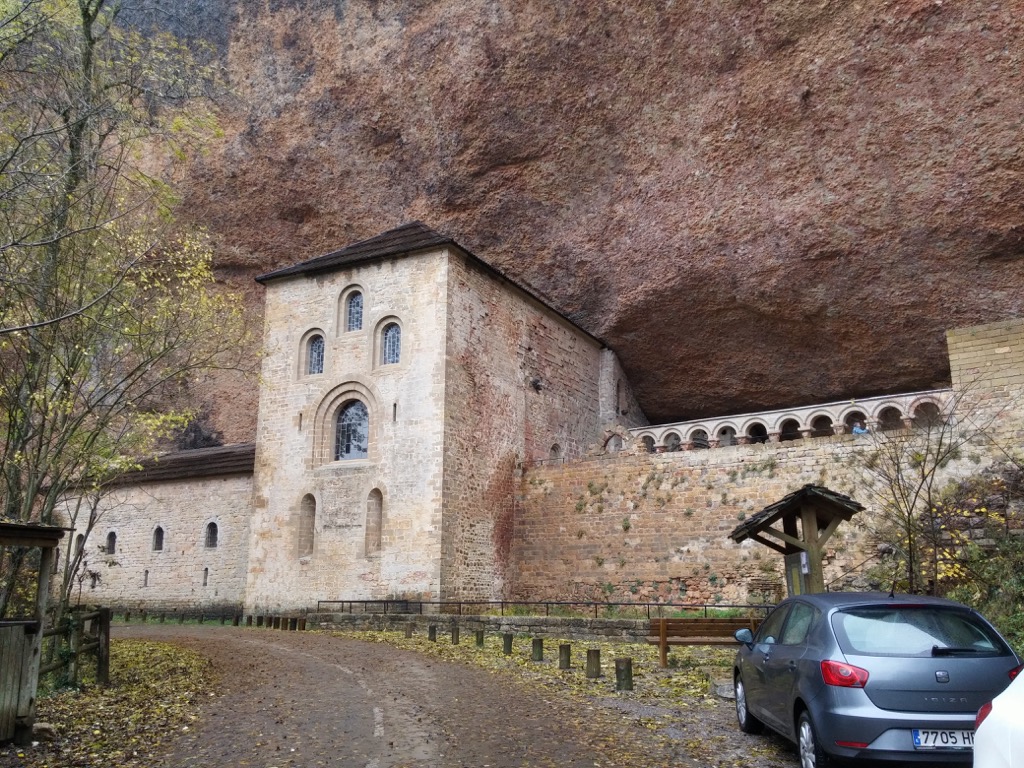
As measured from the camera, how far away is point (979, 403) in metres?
17.5

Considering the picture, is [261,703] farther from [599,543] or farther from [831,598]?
[599,543]

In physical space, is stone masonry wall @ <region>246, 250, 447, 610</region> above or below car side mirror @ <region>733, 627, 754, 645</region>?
above

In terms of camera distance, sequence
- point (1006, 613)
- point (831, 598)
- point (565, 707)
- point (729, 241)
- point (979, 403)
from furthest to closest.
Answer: point (729, 241) → point (979, 403) → point (1006, 613) → point (565, 707) → point (831, 598)

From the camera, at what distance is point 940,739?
5.44 m

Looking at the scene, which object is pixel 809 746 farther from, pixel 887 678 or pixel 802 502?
pixel 802 502

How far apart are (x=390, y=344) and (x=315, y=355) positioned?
251cm

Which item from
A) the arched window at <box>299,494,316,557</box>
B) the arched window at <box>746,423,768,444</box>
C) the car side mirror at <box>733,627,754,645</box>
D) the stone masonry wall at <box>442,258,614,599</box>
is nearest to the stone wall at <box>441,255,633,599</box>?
the stone masonry wall at <box>442,258,614,599</box>

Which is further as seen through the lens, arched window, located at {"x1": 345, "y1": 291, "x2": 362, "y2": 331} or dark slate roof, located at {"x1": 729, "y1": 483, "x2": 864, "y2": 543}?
arched window, located at {"x1": 345, "y1": 291, "x2": 362, "y2": 331}

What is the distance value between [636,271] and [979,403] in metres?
10.3

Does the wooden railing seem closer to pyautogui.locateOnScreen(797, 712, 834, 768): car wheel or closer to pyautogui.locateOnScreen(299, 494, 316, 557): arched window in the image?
pyautogui.locateOnScreen(797, 712, 834, 768): car wheel

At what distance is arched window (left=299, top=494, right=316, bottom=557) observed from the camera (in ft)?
73.2

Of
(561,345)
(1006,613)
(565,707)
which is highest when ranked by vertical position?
(561,345)

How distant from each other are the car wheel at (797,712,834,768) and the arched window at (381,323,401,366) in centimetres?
1705

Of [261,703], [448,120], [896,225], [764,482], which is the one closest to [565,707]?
[261,703]
